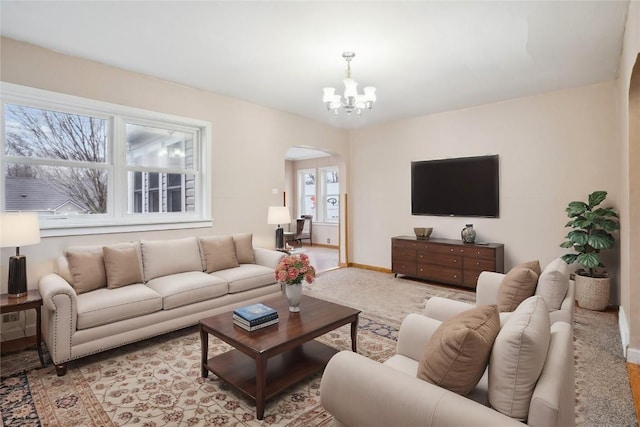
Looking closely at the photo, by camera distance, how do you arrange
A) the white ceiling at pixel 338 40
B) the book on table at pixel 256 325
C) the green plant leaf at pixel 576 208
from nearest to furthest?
1. the book on table at pixel 256 325
2. the white ceiling at pixel 338 40
3. the green plant leaf at pixel 576 208

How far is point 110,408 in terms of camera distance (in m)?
2.11

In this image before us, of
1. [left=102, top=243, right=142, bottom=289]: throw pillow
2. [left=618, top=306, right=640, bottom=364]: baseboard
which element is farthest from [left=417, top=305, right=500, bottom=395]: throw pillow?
[left=102, top=243, right=142, bottom=289]: throw pillow

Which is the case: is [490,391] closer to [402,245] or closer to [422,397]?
[422,397]

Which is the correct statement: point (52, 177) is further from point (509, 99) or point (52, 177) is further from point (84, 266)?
point (509, 99)

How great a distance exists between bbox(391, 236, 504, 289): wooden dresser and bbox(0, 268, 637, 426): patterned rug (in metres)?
1.36

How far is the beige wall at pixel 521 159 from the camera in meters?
4.14

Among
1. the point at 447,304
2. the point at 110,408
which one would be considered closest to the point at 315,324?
the point at 447,304

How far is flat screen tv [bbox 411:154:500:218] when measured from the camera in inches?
195

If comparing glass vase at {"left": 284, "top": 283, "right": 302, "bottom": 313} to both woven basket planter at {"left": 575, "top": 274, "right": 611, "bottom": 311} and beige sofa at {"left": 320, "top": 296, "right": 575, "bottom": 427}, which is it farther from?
woven basket planter at {"left": 575, "top": 274, "right": 611, "bottom": 311}

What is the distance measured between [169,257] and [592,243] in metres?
4.72

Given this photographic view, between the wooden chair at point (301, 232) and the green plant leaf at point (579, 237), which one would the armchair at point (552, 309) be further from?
the wooden chair at point (301, 232)

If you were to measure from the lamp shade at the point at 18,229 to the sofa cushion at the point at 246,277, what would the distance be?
1.63 m

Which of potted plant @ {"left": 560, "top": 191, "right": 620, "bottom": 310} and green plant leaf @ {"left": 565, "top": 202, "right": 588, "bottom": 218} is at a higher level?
green plant leaf @ {"left": 565, "top": 202, "right": 588, "bottom": 218}

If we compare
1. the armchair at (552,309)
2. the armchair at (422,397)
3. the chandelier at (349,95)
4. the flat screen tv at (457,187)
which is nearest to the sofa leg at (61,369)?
the armchair at (422,397)
